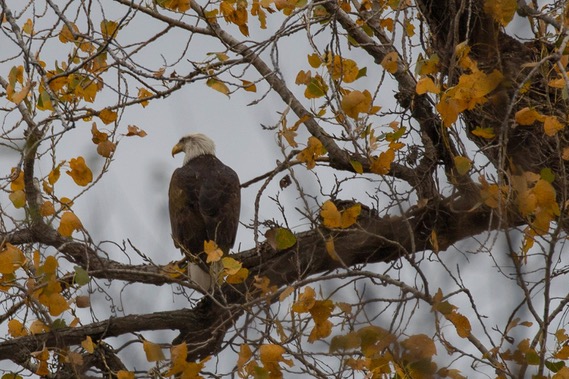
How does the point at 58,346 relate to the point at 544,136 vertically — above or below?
below

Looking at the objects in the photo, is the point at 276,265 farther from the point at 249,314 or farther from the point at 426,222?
the point at 249,314

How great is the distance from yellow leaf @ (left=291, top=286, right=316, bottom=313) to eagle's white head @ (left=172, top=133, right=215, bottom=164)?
392 centimetres

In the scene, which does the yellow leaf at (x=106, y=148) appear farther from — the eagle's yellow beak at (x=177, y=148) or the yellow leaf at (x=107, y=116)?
the eagle's yellow beak at (x=177, y=148)

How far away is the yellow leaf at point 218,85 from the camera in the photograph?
183 inches

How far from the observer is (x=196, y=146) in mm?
7613

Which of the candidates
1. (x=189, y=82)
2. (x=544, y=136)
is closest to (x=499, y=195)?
(x=544, y=136)

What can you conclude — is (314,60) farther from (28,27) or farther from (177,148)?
(177,148)

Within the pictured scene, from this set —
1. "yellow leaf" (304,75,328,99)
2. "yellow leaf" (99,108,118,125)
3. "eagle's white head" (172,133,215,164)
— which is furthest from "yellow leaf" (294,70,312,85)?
"eagle's white head" (172,133,215,164)

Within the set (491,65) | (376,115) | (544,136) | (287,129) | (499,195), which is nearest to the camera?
(499,195)

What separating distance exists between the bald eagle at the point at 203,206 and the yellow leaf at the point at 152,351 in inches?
95.0

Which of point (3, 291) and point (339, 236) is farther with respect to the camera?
point (339, 236)

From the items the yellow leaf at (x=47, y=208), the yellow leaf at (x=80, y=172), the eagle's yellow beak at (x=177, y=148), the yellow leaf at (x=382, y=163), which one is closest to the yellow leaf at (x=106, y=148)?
the yellow leaf at (x=80, y=172)

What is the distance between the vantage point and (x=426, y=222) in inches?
207

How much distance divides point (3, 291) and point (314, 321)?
1.71 metres
